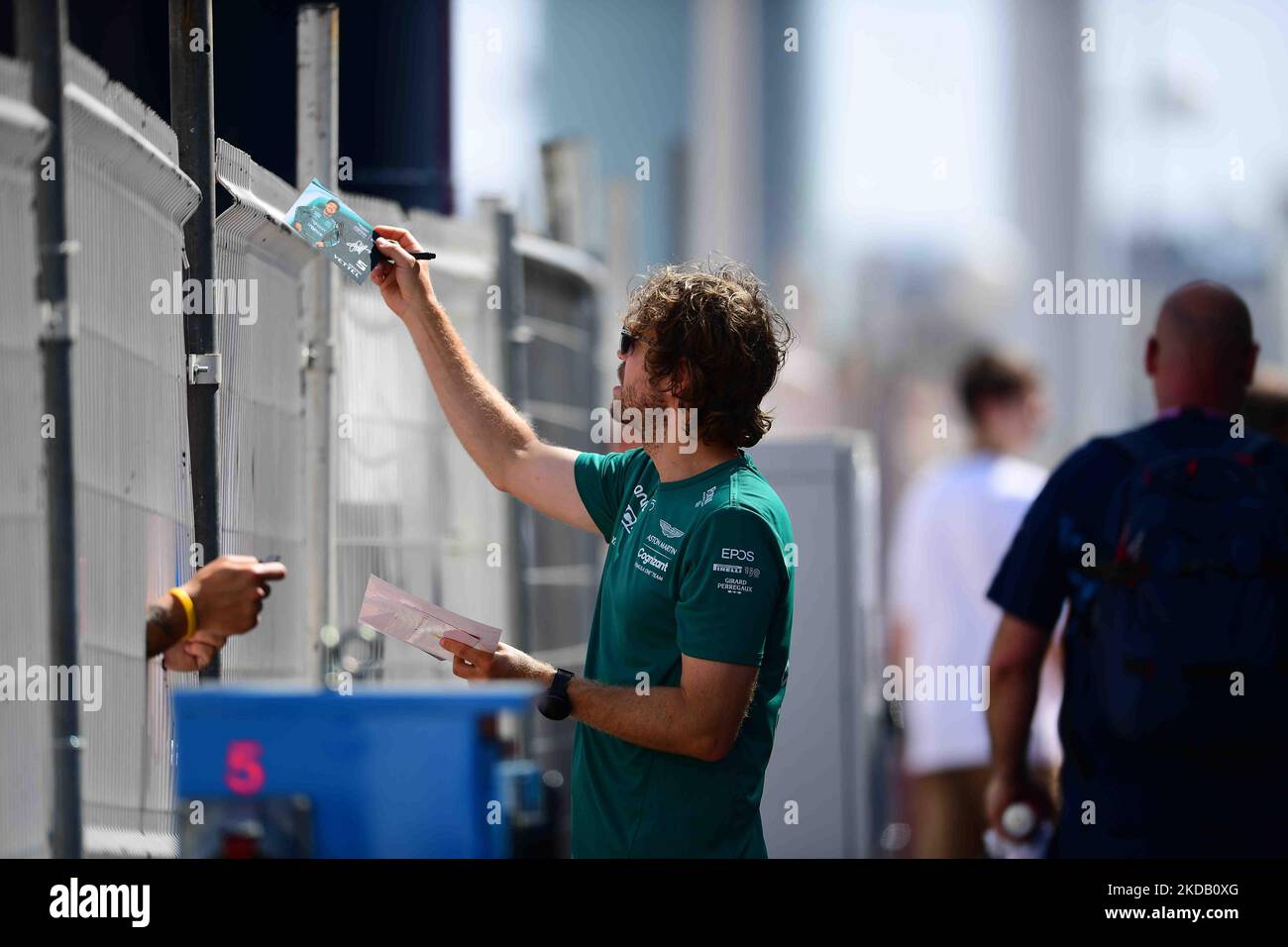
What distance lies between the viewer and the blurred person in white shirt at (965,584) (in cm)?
466

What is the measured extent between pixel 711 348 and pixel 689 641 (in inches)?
19.9

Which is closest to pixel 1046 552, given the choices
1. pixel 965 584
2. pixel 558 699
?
pixel 558 699

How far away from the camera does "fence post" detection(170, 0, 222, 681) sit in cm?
290

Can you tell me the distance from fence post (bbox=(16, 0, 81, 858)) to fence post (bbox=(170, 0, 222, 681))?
0.94 feet

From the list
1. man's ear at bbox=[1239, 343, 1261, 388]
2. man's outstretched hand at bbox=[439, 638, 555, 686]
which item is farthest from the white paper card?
man's ear at bbox=[1239, 343, 1261, 388]

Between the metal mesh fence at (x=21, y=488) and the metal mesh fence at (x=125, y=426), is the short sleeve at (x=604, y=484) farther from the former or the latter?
the metal mesh fence at (x=21, y=488)

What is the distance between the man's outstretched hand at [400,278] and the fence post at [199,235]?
0.33 metres

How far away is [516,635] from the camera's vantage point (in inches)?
168

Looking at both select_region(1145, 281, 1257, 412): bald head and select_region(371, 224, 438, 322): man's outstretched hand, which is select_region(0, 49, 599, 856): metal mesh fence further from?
select_region(1145, 281, 1257, 412): bald head

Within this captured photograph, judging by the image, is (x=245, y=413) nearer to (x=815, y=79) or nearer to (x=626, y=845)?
(x=626, y=845)

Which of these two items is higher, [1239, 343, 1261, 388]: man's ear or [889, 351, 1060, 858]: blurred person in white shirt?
[1239, 343, 1261, 388]: man's ear

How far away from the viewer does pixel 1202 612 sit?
9.93ft
